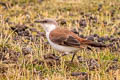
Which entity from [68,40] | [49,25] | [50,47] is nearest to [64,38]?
[68,40]

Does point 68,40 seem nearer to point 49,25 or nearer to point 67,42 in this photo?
point 67,42

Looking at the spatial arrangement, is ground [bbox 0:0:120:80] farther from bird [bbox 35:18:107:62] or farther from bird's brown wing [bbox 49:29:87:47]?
bird's brown wing [bbox 49:29:87:47]

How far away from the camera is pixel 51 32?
917 centimetres

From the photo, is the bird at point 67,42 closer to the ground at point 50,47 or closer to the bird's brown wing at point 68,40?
the bird's brown wing at point 68,40

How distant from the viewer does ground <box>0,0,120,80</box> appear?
7.99 meters

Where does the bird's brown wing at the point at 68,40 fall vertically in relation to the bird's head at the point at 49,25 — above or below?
below

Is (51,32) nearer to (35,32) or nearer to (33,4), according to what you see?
(35,32)

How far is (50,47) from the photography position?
10.4 metres

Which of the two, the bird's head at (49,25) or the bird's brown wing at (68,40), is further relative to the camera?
the bird's head at (49,25)

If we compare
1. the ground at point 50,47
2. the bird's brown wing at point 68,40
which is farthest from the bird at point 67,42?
the ground at point 50,47

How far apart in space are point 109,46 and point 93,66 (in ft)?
6.63

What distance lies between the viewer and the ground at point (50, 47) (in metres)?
7.99

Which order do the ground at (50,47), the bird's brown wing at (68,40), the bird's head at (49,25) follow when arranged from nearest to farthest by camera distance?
the ground at (50,47) < the bird's brown wing at (68,40) < the bird's head at (49,25)

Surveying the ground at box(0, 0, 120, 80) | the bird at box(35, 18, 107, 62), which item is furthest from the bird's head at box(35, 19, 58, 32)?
the ground at box(0, 0, 120, 80)
